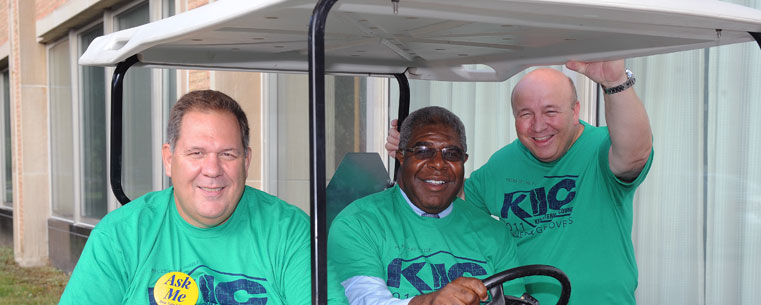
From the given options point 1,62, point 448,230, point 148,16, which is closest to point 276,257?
point 448,230

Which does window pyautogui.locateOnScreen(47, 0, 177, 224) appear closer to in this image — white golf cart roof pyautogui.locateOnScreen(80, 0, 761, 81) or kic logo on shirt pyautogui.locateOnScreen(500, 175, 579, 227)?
white golf cart roof pyautogui.locateOnScreen(80, 0, 761, 81)

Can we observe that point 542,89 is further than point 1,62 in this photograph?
No

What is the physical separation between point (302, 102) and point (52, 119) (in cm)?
697

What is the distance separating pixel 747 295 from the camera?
323cm

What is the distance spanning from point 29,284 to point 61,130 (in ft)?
9.53

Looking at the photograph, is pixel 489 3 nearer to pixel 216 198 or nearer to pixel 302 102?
pixel 216 198

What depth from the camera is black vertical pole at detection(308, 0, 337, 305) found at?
5.81 feet

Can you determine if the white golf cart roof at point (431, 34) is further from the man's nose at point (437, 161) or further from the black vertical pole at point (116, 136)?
the man's nose at point (437, 161)

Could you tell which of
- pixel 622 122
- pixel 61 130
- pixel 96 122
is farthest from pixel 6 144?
pixel 622 122

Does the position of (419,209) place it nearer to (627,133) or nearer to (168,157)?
(627,133)

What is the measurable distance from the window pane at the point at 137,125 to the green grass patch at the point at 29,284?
1.43m

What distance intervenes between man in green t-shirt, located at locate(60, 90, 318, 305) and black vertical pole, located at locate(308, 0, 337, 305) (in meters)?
0.51

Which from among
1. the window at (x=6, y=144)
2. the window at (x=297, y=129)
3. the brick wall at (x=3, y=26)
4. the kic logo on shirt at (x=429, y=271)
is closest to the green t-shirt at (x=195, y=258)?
the kic logo on shirt at (x=429, y=271)

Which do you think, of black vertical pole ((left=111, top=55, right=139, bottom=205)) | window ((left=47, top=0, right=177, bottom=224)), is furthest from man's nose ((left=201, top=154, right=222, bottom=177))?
window ((left=47, top=0, right=177, bottom=224))
